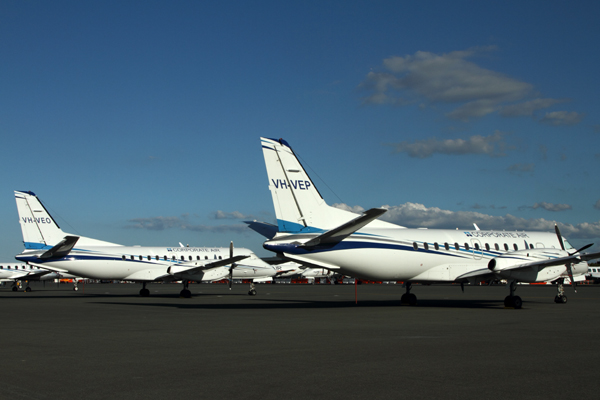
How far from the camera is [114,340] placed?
37.7ft

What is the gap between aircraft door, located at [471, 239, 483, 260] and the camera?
22891 mm

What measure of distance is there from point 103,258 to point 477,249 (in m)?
22.4

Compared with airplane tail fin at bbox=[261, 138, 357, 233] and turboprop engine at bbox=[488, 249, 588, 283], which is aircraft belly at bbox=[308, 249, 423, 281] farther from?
turboprop engine at bbox=[488, 249, 588, 283]

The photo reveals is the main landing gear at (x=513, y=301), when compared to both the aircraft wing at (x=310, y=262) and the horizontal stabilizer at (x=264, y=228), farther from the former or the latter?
the horizontal stabilizer at (x=264, y=228)

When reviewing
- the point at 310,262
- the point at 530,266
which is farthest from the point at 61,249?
the point at 530,266

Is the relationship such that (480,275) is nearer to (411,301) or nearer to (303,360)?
(411,301)

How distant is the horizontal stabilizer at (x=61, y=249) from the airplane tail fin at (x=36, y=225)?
1718 mm

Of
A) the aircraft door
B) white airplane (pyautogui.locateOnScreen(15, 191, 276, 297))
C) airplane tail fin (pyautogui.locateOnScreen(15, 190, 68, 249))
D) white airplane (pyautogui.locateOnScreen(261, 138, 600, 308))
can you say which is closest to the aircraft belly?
white airplane (pyautogui.locateOnScreen(261, 138, 600, 308))

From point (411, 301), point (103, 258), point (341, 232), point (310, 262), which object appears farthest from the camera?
point (103, 258)

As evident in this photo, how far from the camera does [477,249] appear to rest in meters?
23.1

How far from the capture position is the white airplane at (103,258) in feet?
107

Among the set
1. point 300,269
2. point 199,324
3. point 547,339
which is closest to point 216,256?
point 199,324

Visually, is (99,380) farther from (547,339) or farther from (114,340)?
(547,339)

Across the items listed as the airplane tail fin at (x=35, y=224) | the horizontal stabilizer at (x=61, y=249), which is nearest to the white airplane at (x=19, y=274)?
the airplane tail fin at (x=35, y=224)
